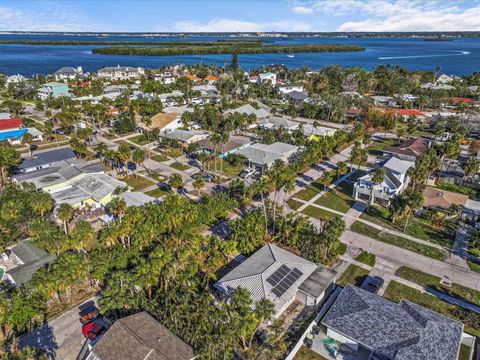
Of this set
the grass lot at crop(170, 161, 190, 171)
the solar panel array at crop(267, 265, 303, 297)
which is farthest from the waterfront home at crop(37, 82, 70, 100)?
the solar panel array at crop(267, 265, 303, 297)

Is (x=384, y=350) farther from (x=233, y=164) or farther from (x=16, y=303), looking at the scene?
(x=233, y=164)

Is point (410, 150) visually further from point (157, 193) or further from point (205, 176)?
point (157, 193)

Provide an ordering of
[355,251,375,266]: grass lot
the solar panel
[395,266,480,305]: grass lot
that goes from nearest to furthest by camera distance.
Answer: the solar panel < [395,266,480,305]: grass lot < [355,251,375,266]: grass lot

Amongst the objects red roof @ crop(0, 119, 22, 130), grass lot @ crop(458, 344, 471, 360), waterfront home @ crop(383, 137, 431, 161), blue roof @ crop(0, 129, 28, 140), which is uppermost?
red roof @ crop(0, 119, 22, 130)

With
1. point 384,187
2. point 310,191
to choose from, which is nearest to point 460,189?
point 384,187

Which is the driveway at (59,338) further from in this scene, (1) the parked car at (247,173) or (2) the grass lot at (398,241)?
(1) the parked car at (247,173)

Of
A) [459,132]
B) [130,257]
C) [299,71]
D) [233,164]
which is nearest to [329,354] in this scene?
[130,257]

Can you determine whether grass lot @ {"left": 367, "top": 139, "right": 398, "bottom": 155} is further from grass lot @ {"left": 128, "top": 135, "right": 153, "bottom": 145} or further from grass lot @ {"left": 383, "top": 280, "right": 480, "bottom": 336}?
grass lot @ {"left": 128, "top": 135, "right": 153, "bottom": 145}
